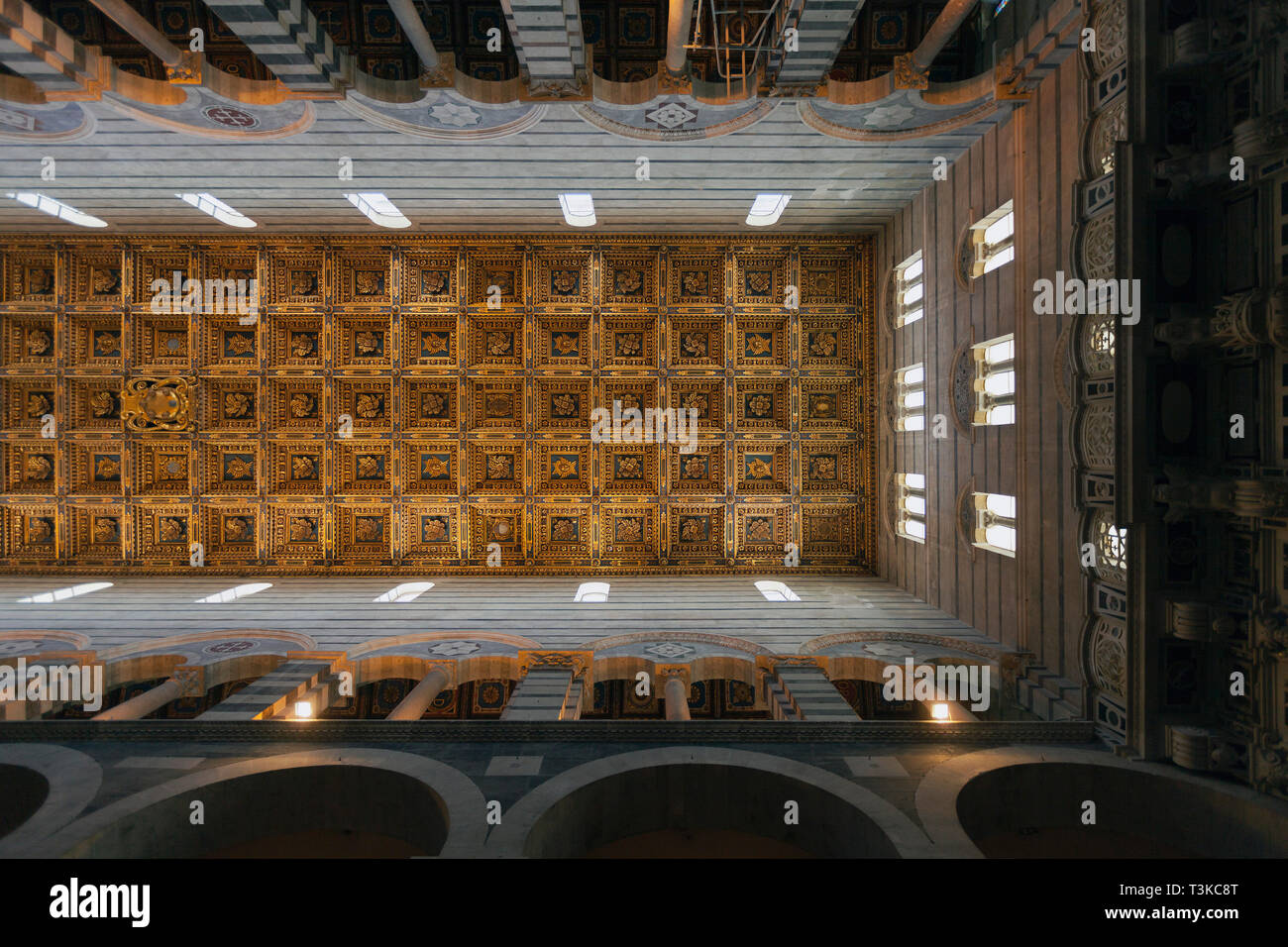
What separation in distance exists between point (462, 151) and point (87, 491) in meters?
16.7

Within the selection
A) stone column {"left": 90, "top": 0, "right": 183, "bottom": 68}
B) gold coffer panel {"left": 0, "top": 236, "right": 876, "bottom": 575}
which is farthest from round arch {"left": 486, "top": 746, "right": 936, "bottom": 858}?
stone column {"left": 90, "top": 0, "right": 183, "bottom": 68}

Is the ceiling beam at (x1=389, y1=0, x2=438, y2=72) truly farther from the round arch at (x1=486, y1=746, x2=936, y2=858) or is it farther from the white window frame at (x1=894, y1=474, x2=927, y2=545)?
the white window frame at (x1=894, y1=474, x2=927, y2=545)

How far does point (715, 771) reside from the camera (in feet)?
28.9

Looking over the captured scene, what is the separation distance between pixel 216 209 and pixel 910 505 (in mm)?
21274

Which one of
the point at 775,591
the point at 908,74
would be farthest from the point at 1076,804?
the point at 908,74

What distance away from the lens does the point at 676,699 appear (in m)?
11.5

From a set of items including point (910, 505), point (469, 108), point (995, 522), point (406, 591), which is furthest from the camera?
point (406, 591)

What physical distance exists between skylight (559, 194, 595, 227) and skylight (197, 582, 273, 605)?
1397 cm

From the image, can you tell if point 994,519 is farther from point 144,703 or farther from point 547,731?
point 144,703

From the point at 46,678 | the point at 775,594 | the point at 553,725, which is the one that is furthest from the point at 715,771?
the point at 46,678

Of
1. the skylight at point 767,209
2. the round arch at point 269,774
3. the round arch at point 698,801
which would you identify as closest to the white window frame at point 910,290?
the skylight at point 767,209

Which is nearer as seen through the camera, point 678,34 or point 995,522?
point 678,34

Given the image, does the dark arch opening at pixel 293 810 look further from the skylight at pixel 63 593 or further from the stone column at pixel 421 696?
the skylight at pixel 63 593

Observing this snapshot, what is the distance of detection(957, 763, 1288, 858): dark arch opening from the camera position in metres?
8.21
